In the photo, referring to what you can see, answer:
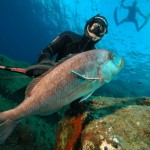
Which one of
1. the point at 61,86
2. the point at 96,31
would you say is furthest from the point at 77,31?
the point at 61,86

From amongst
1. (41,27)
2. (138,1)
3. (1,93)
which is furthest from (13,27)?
(1,93)

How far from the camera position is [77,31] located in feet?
108

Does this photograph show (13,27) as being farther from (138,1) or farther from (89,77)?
(89,77)

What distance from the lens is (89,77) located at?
245 centimetres

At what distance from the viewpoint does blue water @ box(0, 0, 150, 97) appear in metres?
23.9

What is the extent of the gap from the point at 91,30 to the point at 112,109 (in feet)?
5.75

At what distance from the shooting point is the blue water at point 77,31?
23906 mm

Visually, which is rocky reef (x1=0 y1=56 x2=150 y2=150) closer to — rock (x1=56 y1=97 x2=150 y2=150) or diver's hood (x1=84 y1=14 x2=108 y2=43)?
rock (x1=56 y1=97 x2=150 y2=150)

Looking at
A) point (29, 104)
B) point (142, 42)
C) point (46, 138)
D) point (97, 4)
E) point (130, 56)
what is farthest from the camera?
point (130, 56)

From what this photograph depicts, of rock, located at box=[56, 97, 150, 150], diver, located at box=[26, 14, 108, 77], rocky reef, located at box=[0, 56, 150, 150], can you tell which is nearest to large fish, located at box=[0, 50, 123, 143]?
rocky reef, located at box=[0, 56, 150, 150]

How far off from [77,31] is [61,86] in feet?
102

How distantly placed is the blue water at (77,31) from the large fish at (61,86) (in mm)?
12215

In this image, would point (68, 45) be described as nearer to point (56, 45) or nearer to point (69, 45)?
point (69, 45)

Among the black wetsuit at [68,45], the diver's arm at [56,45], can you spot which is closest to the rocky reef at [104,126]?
the diver's arm at [56,45]
